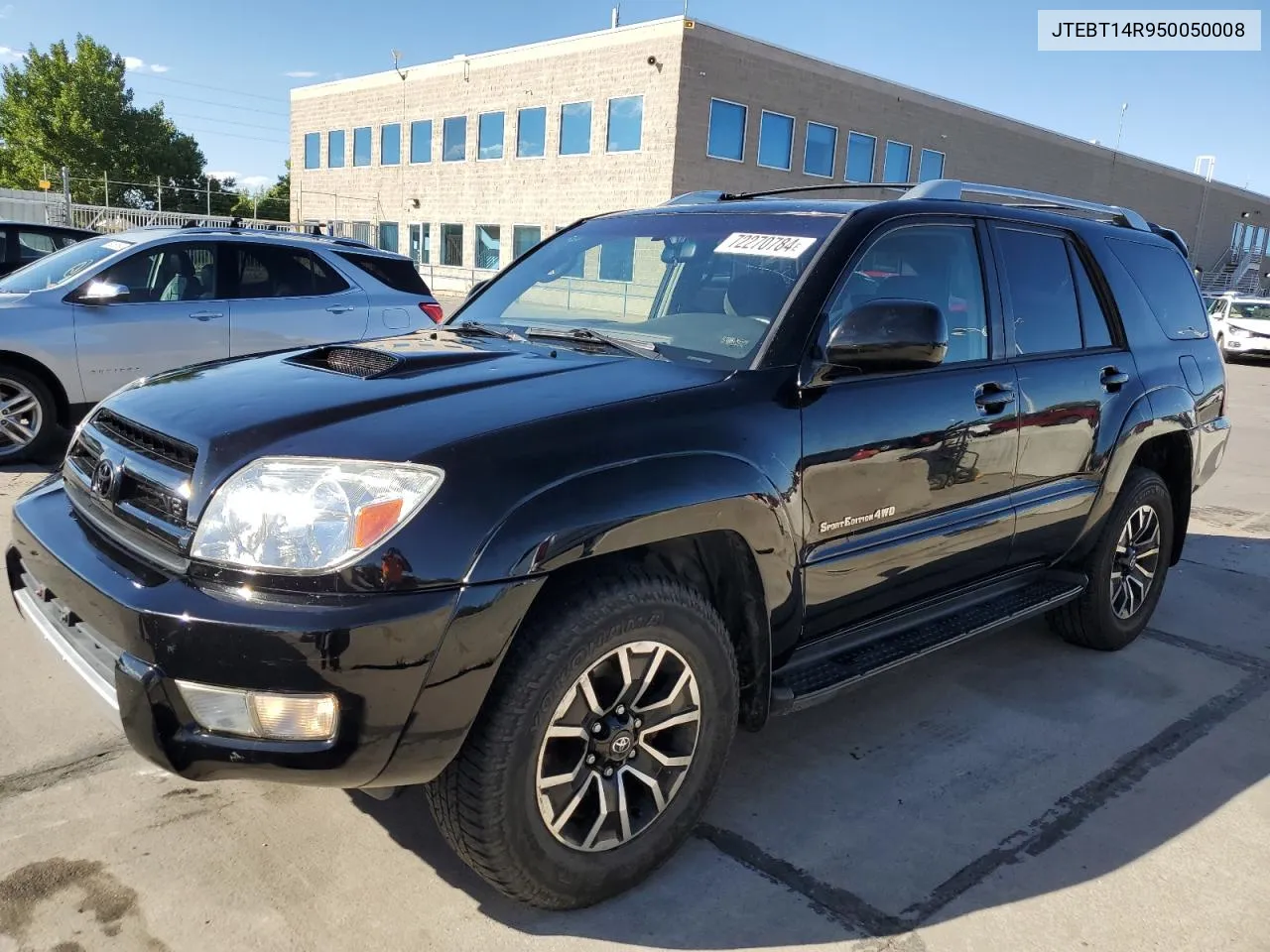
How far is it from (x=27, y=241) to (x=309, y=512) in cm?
896

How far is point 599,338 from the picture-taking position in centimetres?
312

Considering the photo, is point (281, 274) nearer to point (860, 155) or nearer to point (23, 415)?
point (23, 415)

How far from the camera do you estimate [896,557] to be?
3.12 m

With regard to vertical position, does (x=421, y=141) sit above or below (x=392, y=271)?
above

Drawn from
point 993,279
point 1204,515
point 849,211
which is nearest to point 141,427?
point 849,211

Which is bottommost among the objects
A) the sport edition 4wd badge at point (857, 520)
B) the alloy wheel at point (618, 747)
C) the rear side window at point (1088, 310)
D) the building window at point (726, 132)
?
the alloy wheel at point (618, 747)

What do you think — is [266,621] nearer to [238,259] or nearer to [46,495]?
Answer: [46,495]

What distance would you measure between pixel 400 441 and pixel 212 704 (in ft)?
2.28

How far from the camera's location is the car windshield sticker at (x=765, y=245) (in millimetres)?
3090

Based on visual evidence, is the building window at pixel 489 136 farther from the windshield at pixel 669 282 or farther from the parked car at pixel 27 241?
the windshield at pixel 669 282

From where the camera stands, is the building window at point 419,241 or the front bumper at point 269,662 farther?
the building window at point 419,241

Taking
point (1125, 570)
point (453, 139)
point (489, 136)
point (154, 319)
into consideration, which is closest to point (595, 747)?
point (1125, 570)

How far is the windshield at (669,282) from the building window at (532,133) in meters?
28.1

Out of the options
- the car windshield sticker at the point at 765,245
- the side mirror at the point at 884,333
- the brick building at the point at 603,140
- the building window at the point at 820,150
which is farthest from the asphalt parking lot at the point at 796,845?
the building window at the point at 820,150
